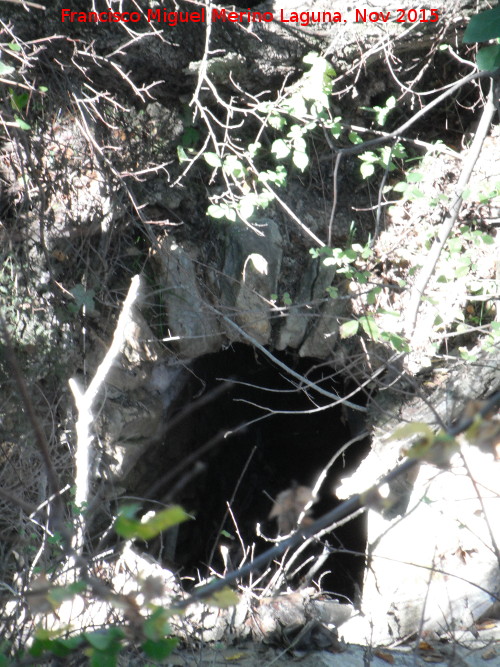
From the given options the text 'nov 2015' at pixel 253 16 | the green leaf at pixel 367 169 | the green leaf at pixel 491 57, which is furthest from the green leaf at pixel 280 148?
the green leaf at pixel 491 57

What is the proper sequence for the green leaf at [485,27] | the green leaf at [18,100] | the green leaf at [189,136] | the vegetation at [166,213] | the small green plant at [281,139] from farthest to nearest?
the green leaf at [189,136] < the small green plant at [281,139] < the vegetation at [166,213] < the green leaf at [18,100] < the green leaf at [485,27]

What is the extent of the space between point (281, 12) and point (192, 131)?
875mm

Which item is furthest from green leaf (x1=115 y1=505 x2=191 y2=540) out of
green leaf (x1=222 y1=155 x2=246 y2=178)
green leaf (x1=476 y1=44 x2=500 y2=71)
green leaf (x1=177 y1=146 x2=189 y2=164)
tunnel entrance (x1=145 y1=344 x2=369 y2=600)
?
tunnel entrance (x1=145 y1=344 x2=369 y2=600)

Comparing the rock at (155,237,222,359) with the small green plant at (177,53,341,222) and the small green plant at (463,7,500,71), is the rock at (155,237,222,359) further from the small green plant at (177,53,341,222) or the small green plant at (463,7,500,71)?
the small green plant at (463,7,500,71)

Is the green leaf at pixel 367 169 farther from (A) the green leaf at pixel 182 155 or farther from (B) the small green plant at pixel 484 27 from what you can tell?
(B) the small green plant at pixel 484 27

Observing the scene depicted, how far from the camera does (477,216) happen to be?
13.1 feet

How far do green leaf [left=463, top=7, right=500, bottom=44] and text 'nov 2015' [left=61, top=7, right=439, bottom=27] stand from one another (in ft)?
7.82

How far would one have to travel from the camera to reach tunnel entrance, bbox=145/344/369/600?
17.0 feet

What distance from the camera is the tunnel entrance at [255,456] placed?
519 cm

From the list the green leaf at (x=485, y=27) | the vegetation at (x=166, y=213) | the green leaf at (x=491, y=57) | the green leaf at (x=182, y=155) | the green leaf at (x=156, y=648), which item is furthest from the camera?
the green leaf at (x=182, y=155)

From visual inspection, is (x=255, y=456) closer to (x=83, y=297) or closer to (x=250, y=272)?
(x=250, y=272)

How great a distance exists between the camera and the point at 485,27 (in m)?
1.44

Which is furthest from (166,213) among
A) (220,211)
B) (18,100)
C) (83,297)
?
(18,100)

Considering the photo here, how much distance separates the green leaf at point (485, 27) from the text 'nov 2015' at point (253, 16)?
2382mm
